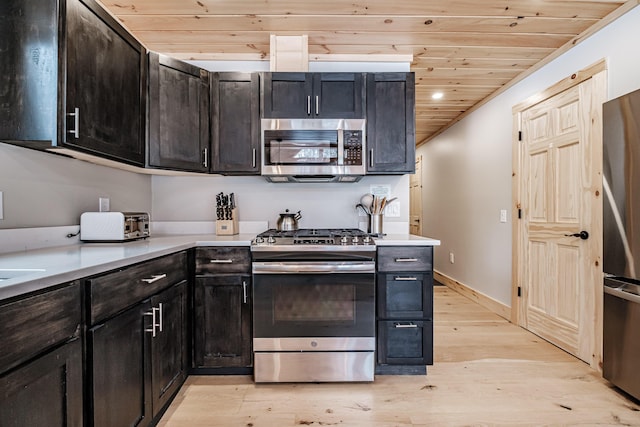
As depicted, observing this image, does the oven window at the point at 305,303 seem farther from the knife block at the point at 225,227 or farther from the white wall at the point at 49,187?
the white wall at the point at 49,187

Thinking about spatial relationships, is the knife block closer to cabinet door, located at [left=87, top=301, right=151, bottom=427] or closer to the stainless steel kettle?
the stainless steel kettle

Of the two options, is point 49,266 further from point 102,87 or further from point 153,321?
point 102,87

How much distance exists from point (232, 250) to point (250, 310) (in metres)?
0.41

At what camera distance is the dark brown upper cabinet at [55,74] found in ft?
4.61

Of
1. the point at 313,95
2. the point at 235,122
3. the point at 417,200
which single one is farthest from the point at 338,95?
the point at 417,200

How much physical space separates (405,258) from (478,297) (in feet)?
7.27

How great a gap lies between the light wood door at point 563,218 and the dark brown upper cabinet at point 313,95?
5.37 feet

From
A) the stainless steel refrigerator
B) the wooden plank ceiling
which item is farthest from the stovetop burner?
the wooden plank ceiling

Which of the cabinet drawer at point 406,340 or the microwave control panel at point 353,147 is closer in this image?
the cabinet drawer at point 406,340

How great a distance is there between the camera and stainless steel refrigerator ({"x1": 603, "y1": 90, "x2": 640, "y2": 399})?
173cm

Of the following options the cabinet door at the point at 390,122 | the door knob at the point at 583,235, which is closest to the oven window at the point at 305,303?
the cabinet door at the point at 390,122

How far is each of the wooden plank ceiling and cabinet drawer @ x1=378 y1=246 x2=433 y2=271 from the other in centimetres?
161

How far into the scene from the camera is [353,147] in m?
2.39

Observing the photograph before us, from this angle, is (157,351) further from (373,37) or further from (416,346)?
(373,37)
